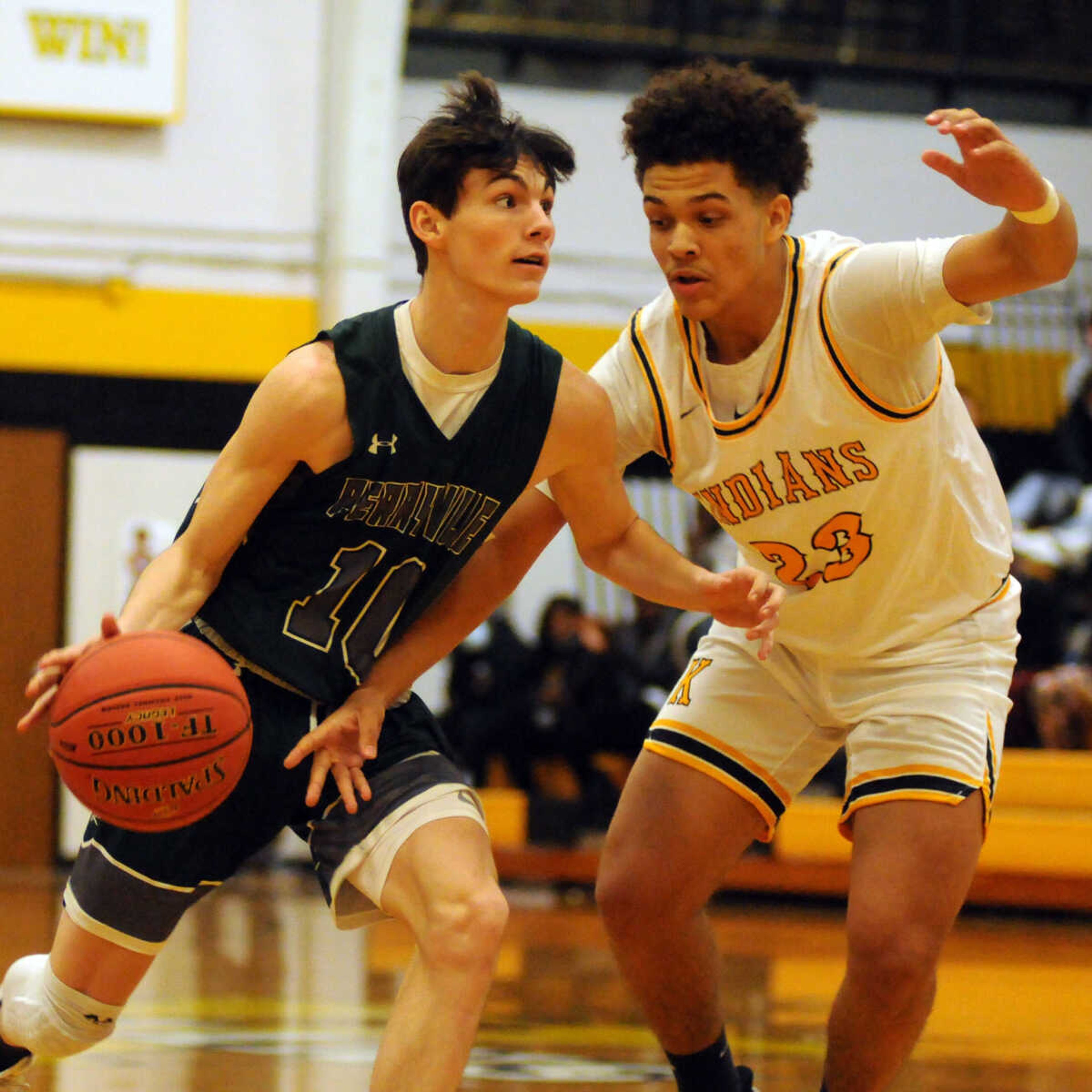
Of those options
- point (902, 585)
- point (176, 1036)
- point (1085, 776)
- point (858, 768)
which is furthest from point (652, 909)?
point (1085, 776)

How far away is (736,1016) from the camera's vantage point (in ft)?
18.4

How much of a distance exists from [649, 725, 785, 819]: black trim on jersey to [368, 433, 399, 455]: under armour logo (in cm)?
97

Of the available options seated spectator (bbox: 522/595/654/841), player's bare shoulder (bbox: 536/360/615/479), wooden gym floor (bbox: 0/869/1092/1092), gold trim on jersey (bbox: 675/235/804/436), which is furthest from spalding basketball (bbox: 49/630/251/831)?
seated spectator (bbox: 522/595/654/841)

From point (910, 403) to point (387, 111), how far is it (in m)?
7.62

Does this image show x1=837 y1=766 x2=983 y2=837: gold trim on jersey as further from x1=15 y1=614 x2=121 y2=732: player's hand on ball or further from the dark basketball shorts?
x1=15 y1=614 x2=121 y2=732: player's hand on ball

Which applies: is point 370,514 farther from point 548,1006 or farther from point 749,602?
point 548,1006

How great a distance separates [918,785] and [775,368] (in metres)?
0.88

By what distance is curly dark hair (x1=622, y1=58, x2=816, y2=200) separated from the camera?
3.41m

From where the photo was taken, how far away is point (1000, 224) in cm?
320

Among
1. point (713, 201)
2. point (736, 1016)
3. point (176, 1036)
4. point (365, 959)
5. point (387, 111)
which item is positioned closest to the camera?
point (713, 201)

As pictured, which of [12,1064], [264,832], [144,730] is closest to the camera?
[144,730]

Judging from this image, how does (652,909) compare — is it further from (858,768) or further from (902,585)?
(902,585)

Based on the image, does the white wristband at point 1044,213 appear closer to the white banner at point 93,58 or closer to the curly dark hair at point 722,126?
the curly dark hair at point 722,126

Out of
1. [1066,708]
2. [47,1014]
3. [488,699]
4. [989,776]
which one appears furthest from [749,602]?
[488,699]
